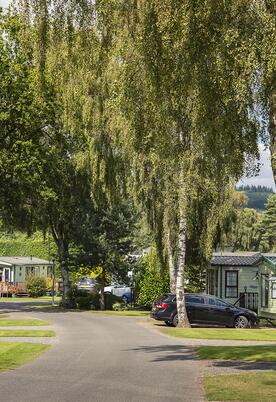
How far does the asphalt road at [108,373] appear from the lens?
37.7ft

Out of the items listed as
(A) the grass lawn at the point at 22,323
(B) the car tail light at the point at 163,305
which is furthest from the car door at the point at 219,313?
(A) the grass lawn at the point at 22,323

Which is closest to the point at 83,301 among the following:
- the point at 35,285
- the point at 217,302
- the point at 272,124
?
the point at 217,302

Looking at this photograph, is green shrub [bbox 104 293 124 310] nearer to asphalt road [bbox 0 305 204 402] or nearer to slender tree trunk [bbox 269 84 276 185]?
asphalt road [bbox 0 305 204 402]

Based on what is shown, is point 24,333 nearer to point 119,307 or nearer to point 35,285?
point 119,307

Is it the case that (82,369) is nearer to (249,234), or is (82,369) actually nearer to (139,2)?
(139,2)

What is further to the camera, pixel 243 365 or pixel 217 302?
pixel 217 302

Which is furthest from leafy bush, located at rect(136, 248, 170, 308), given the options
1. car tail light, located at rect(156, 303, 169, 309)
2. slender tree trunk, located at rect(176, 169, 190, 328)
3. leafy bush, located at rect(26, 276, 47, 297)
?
leafy bush, located at rect(26, 276, 47, 297)

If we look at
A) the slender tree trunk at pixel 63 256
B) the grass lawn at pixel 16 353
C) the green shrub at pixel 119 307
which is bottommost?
the green shrub at pixel 119 307

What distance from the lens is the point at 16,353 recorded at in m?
18.8

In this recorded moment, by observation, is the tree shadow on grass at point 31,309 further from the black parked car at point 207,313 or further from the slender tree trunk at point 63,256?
the black parked car at point 207,313

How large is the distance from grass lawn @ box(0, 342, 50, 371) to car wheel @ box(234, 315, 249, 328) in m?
13.0

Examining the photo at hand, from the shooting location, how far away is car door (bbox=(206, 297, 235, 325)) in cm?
3180

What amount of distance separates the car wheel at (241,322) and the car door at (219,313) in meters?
0.25

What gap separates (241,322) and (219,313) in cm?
118
